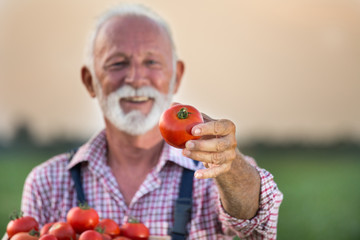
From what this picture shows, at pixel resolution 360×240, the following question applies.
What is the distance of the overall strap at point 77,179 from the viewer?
3451mm

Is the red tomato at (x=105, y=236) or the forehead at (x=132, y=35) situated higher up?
the forehead at (x=132, y=35)

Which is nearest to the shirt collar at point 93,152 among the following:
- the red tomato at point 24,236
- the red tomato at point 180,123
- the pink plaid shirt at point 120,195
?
the pink plaid shirt at point 120,195

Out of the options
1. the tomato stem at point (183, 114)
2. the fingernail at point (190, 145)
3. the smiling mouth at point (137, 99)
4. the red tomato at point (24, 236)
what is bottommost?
the red tomato at point (24, 236)

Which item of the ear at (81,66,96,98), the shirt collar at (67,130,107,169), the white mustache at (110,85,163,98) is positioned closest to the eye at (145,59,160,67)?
→ the white mustache at (110,85,163,98)

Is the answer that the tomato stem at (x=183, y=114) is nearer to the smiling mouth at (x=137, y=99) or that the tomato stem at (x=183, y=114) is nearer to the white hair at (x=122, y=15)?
the smiling mouth at (x=137, y=99)

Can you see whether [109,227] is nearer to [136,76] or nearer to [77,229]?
[77,229]

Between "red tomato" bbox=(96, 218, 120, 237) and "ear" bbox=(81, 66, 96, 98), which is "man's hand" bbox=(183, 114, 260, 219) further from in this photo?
"ear" bbox=(81, 66, 96, 98)

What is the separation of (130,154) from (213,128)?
1.75 meters

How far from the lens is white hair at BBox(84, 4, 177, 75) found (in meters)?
3.82

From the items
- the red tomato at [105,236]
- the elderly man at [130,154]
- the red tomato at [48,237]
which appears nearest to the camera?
the red tomato at [48,237]

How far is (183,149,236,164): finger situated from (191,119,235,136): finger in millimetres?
91

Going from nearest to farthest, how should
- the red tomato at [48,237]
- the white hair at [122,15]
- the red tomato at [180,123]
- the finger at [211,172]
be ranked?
the finger at [211,172] → the red tomato at [180,123] → the red tomato at [48,237] → the white hair at [122,15]

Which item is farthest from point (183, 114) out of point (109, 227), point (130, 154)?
point (130, 154)

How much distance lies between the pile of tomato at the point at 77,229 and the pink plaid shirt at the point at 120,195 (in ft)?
1.22
